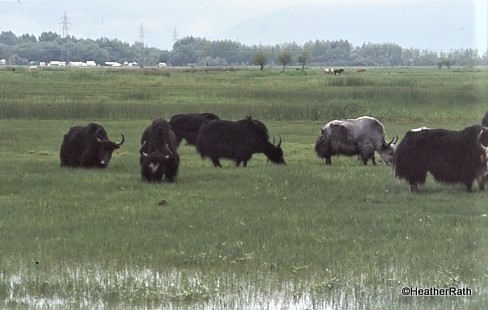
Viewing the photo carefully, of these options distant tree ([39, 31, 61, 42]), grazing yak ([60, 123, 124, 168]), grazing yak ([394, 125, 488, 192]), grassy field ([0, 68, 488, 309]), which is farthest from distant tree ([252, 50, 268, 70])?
grazing yak ([394, 125, 488, 192])

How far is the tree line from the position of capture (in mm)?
132000

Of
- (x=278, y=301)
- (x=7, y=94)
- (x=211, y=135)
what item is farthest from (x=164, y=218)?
(x=7, y=94)

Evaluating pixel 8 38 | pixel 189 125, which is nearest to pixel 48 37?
pixel 8 38

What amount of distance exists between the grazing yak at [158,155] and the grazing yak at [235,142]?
2.58 meters

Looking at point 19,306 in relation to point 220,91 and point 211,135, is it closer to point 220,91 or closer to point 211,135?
point 211,135

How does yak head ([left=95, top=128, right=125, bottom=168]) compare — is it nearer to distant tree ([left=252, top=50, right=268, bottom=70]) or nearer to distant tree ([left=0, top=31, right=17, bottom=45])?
distant tree ([left=252, top=50, right=268, bottom=70])

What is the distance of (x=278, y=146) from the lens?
17.4 m

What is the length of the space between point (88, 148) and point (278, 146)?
381cm

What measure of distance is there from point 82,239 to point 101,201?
8.67 feet

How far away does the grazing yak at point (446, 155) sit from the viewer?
41.9ft

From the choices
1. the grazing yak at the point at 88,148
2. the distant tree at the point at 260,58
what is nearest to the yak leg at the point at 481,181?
the grazing yak at the point at 88,148

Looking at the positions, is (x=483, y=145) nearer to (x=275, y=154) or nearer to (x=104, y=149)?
(x=275, y=154)

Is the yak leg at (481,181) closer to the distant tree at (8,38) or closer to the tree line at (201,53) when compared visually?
the tree line at (201,53)

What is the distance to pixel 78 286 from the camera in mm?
7957
